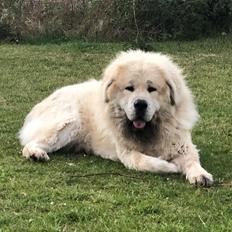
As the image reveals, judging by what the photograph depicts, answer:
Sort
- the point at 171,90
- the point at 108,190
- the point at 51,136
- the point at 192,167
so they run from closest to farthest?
the point at 108,190 < the point at 192,167 < the point at 171,90 < the point at 51,136

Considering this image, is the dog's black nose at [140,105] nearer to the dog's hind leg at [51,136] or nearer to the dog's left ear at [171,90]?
the dog's left ear at [171,90]

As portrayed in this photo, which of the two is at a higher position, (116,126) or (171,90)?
(171,90)

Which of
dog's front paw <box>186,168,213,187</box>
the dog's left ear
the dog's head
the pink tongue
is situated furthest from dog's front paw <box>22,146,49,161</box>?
dog's front paw <box>186,168,213,187</box>

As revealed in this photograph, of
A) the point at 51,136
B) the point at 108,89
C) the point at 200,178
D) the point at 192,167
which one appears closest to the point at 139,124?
the point at 108,89

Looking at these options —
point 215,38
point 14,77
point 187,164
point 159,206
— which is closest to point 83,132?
point 187,164

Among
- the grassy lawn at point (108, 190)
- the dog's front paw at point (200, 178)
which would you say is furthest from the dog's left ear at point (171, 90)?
the dog's front paw at point (200, 178)

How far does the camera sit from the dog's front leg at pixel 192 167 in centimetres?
513

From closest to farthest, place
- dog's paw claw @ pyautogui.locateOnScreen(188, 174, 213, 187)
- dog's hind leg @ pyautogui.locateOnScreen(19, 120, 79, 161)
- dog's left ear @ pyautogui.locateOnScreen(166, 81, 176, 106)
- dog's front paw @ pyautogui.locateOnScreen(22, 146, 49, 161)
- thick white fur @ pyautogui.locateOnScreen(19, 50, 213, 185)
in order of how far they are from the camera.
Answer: dog's paw claw @ pyautogui.locateOnScreen(188, 174, 213, 187) → thick white fur @ pyautogui.locateOnScreen(19, 50, 213, 185) → dog's left ear @ pyautogui.locateOnScreen(166, 81, 176, 106) → dog's front paw @ pyautogui.locateOnScreen(22, 146, 49, 161) → dog's hind leg @ pyautogui.locateOnScreen(19, 120, 79, 161)

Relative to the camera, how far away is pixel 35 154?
234 inches

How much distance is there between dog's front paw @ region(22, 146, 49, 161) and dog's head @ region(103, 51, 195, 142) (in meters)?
0.73

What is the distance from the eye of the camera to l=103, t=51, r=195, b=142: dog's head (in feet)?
18.4

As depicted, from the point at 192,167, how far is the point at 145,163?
42cm

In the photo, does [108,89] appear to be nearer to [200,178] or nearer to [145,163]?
[145,163]

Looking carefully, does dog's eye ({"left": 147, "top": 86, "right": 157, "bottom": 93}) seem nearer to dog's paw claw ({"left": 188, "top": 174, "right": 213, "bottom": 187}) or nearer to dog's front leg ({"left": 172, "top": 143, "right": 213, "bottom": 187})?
dog's front leg ({"left": 172, "top": 143, "right": 213, "bottom": 187})
